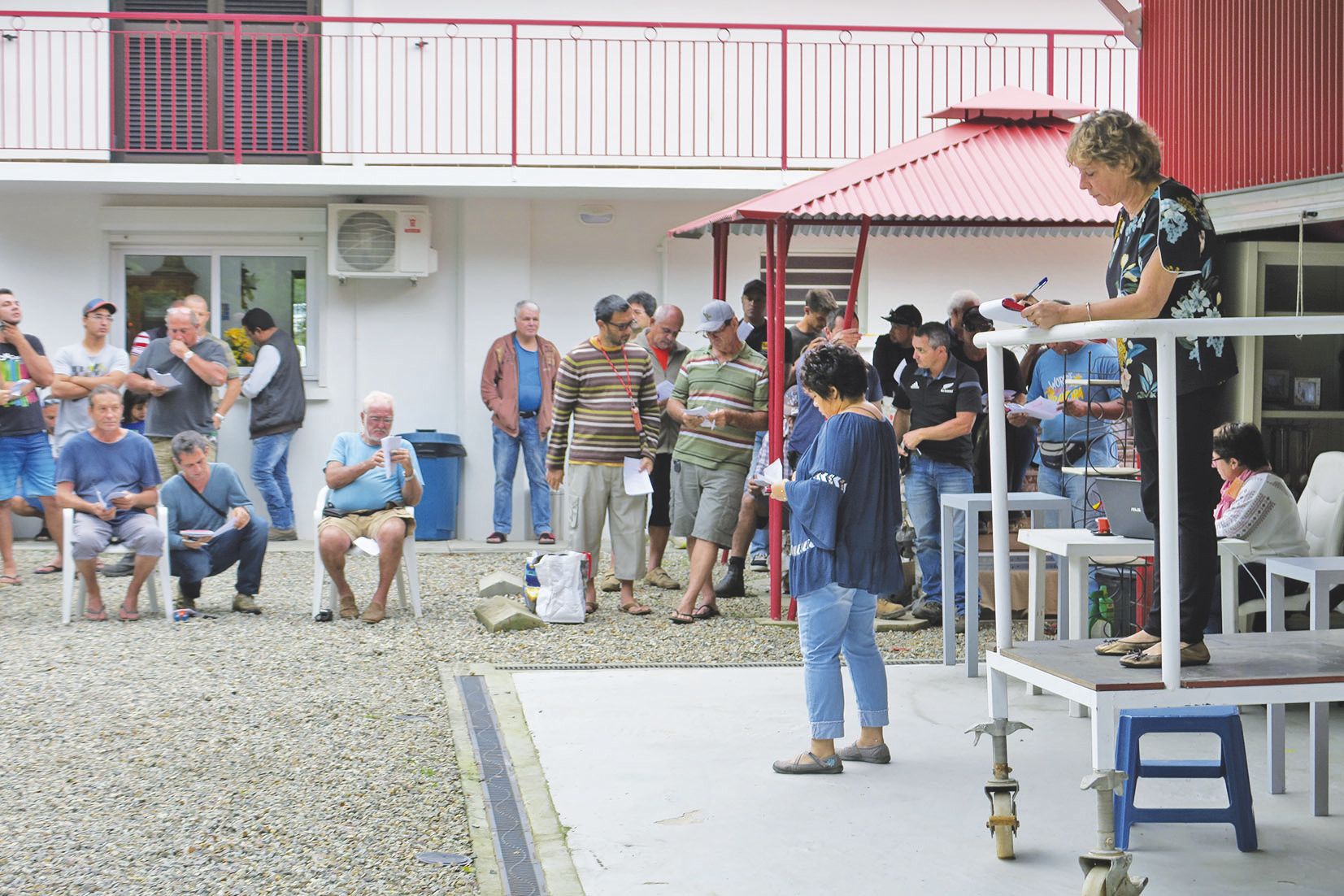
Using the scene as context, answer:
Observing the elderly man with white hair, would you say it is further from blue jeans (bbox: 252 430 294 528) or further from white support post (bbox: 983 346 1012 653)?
white support post (bbox: 983 346 1012 653)

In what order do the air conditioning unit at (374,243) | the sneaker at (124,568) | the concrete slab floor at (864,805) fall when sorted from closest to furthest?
the concrete slab floor at (864,805)
the sneaker at (124,568)
the air conditioning unit at (374,243)

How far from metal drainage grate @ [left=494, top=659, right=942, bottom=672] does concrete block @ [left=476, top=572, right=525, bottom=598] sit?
8.46ft

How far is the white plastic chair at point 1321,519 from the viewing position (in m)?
6.70

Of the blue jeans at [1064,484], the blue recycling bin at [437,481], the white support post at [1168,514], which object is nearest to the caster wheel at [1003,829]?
the white support post at [1168,514]

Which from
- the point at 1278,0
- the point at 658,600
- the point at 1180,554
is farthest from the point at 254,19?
the point at 1180,554

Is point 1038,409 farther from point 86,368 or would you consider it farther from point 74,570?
point 86,368

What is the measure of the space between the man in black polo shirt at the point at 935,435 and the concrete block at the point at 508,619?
2.35m

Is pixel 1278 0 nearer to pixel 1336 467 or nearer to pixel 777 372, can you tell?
pixel 1336 467

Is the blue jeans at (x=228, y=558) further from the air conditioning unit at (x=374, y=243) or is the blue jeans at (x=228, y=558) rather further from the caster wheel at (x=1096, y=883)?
the caster wheel at (x=1096, y=883)

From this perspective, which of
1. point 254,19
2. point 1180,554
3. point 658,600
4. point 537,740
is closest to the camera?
point 1180,554

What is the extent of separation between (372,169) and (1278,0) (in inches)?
345

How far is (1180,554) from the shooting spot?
166 inches

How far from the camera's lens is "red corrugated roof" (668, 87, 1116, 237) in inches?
372

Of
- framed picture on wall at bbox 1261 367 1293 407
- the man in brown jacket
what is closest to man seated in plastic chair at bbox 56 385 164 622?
the man in brown jacket
